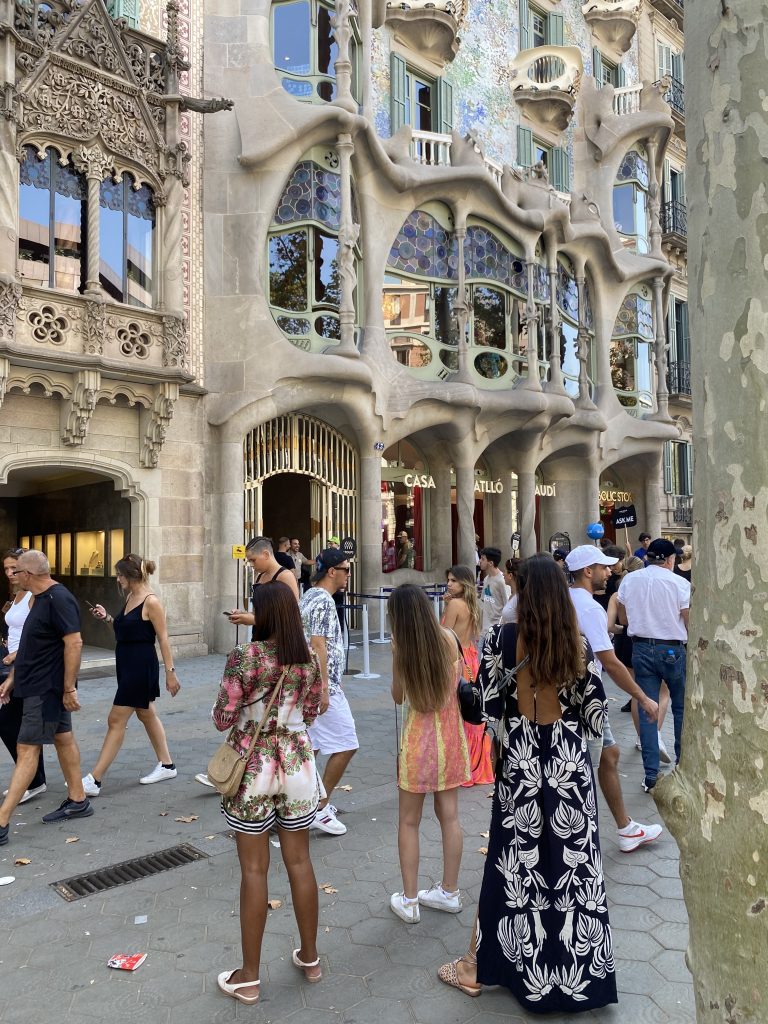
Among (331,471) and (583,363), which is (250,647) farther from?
(583,363)

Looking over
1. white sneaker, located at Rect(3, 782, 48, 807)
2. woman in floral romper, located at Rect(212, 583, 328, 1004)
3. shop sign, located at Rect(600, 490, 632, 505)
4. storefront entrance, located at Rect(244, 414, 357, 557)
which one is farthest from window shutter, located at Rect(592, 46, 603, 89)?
woman in floral romper, located at Rect(212, 583, 328, 1004)

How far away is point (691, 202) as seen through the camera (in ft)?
6.38

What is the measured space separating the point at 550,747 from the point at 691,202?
7.24 ft

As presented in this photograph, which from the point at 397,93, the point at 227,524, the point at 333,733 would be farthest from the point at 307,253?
the point at 333,733

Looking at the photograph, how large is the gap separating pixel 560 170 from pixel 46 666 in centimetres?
2232

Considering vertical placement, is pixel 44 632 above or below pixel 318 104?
below

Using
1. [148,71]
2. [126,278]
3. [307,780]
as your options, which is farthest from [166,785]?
[148,71]

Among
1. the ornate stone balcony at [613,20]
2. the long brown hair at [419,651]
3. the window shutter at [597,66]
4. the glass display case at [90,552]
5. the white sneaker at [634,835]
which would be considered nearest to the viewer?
the long brown hair at [419,651]

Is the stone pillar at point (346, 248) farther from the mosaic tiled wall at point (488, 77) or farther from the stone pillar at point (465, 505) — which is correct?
the mosaic tiled wall at point (488, 77)

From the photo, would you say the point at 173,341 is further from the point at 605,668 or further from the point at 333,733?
the point at 605,668

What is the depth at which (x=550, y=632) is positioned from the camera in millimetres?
3195

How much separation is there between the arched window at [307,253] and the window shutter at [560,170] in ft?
33.4

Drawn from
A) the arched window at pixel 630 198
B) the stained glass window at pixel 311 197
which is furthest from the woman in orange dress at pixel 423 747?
the arched window at pixel 630 198

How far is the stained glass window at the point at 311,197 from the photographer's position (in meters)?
14.9
